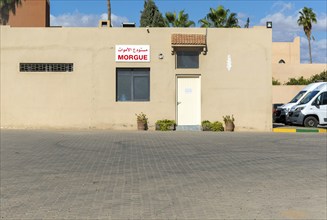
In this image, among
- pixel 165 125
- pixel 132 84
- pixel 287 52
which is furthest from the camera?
pixel 287 52

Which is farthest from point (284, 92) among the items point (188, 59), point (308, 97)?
point (188, 59)

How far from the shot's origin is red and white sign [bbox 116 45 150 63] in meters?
19.3

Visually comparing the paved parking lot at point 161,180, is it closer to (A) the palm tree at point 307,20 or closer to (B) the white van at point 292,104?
(B) the white van at point 292,104

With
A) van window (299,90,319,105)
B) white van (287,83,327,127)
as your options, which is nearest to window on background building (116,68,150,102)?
white van (287,83,327,127)

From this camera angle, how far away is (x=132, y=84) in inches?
768

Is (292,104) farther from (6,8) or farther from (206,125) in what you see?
(6,8)

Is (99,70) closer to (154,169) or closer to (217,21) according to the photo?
(154,169)

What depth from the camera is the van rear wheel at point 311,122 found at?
2242 cm

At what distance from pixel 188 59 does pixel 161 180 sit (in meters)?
11.9

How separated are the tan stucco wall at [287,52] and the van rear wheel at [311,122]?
108 feet

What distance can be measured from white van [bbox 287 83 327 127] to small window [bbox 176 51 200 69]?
6.87 m

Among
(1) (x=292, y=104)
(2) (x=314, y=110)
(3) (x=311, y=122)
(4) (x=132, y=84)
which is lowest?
(3) (x=311, y=122)

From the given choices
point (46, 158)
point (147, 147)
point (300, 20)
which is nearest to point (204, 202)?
point (46, 158)

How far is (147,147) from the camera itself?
43.3 ft
